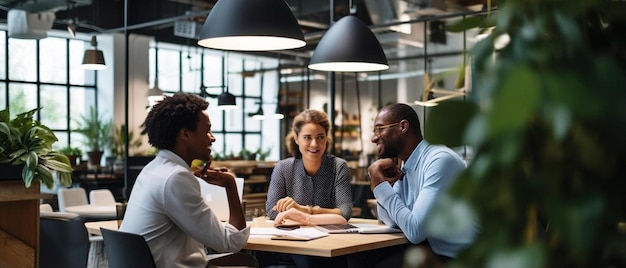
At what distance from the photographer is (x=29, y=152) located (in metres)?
3.62

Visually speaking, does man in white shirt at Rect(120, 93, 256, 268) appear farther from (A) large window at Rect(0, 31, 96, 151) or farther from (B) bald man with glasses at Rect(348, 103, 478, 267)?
(A) large window at Rect(0, 31, 96, 151)

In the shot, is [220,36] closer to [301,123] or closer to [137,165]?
[301,123]

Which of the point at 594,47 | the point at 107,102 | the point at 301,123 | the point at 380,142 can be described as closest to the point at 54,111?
the point at 107,102

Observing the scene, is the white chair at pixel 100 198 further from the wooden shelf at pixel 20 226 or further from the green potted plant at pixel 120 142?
the green potted plant at pixel 120 142

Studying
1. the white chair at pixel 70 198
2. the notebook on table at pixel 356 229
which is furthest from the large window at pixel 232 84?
the notebook on table at pixel 356 229

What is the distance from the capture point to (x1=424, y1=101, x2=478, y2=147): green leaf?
0.85 metres

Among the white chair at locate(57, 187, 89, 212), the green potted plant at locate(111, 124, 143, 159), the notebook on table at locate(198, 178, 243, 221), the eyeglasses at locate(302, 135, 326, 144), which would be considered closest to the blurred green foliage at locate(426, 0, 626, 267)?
the notebook on table at locate(198, 178, 243, 221)

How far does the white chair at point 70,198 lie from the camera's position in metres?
7.62

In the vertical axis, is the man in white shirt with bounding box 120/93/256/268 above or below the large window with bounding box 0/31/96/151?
below

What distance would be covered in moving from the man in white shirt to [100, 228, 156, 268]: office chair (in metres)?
0.11

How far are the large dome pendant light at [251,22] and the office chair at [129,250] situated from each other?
3.64 feet

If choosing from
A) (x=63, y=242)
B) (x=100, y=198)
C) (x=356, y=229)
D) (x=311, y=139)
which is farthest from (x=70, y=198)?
(x=356, y=229)

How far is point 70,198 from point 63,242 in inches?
147

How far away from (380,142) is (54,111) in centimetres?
1240
